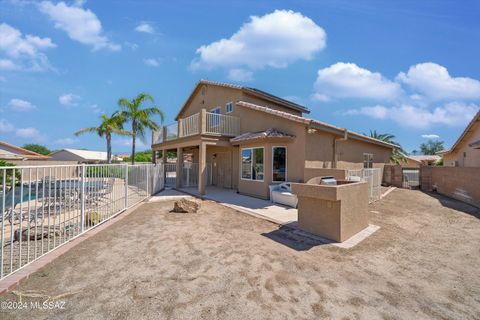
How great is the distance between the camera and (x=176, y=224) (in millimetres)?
7715

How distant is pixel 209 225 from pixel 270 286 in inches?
155

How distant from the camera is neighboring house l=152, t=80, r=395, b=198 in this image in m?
11.5

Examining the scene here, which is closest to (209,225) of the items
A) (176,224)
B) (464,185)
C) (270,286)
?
(176,224)

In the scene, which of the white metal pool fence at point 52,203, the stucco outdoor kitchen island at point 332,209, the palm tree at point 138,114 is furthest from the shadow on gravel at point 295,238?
the palm tree at point 138,114

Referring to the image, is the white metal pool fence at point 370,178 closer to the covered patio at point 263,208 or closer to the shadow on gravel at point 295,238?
the covered patio at point 263,208

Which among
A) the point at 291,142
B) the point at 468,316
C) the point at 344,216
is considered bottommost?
the point at 468,316

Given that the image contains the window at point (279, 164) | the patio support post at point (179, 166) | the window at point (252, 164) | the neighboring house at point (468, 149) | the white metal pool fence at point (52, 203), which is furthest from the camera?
the patio support post at point (179, 166)

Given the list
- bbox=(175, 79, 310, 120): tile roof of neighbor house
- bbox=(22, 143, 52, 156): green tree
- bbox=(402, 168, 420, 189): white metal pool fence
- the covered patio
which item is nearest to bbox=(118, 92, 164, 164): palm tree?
bbox=(175, 79, 310, 120): tile roof of neighbor house

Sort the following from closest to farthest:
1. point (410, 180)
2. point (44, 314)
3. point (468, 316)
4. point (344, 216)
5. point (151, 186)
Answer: point (44, 314)
point (468, 316)
point (344, 216)
point (151, 186)
point (410, 180)

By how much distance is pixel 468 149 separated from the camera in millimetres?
17203

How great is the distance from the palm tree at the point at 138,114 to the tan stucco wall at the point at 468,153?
25.3m

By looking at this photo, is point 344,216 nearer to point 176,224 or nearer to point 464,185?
point 176,224

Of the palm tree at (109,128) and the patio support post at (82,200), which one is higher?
the palm tree at (109,128)

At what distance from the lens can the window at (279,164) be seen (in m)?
12.0
